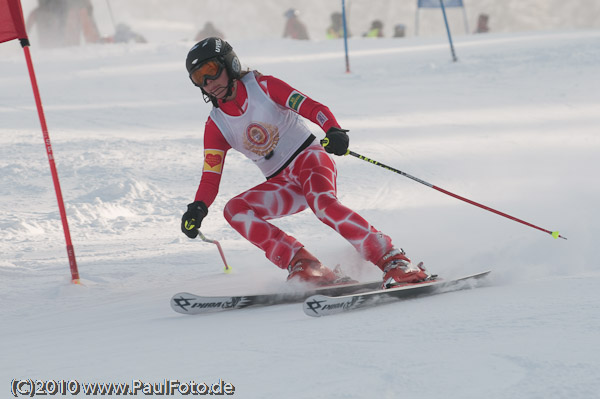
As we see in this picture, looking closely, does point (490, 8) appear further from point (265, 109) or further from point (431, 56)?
point (265, 109)

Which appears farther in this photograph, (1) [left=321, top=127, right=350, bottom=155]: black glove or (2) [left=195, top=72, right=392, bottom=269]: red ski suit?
(2) [left=195, top=72, right=392, bottom=269]: red ski suit

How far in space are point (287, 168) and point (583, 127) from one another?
5818 mm

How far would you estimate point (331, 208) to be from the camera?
11.7ft

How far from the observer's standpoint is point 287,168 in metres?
3.92

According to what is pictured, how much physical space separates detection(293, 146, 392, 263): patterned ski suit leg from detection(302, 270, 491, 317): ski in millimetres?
313

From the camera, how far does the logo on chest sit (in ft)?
12.6

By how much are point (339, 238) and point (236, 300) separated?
204 cm

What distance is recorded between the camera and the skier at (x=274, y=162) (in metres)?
3.51

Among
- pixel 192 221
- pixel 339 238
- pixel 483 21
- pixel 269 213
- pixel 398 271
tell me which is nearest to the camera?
pixel 398 271

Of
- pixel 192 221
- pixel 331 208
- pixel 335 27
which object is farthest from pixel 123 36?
pixel 331 208

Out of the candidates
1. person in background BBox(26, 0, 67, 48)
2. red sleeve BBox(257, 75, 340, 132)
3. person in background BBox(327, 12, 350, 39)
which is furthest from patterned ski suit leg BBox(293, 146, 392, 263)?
person in background BBox(327, 12, 350, 39)

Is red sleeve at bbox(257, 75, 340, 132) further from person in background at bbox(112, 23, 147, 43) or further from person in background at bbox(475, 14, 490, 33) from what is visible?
person in background at bbox(112, 23, 147, 43)

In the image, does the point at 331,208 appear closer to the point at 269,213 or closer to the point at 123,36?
the point at 269,213

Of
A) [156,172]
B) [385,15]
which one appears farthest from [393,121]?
[385,15]
